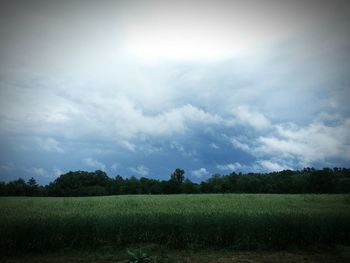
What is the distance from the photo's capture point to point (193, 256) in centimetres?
1535

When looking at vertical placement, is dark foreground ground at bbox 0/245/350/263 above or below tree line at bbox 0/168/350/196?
below

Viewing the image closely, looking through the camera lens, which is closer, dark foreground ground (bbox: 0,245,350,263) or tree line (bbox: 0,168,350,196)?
dark foreground ground (bbox: 0,245,350,263)

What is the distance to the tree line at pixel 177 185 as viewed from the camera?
70.8 metres

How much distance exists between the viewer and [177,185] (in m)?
80.4

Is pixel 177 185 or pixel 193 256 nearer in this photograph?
pixel 193 256

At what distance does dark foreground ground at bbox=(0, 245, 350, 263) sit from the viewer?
578 inches

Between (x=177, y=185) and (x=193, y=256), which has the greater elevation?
(x=177, y=185)

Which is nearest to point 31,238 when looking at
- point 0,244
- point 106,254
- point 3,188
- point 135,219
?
point 0,244

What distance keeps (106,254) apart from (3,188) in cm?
6326

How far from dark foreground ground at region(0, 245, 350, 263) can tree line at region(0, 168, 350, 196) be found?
57.8 metres

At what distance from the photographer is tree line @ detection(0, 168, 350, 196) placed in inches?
2788

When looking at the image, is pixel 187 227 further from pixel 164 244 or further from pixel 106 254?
pixel 106 254

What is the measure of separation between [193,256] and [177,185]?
65.5 metres

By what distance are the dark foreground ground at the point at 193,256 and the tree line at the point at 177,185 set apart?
2276 inches
